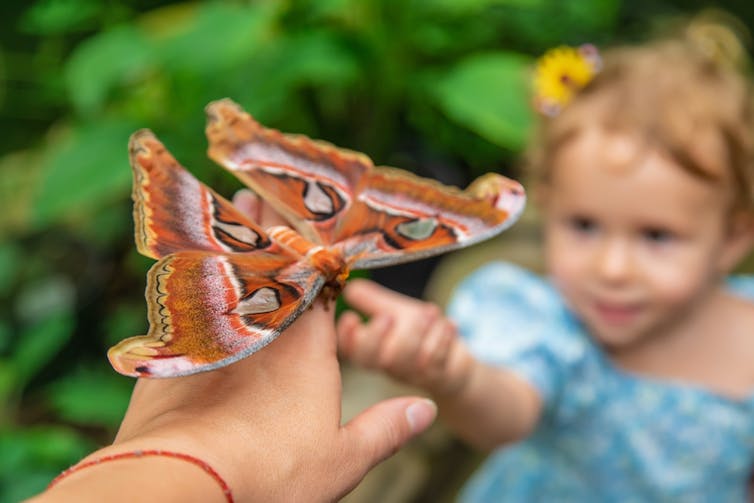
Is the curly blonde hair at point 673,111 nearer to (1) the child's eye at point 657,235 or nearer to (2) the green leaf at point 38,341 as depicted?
(1) the child's eye at point 657,235

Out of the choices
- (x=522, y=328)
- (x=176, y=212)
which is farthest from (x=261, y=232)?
(x=522, y=328)

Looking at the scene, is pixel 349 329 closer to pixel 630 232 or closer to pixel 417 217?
pixel 417 217

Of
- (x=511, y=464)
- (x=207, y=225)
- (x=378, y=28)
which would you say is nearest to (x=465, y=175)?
(x=378, y=28)

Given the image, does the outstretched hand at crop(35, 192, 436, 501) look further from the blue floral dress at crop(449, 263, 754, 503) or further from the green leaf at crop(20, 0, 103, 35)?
the green leaf at crop(20, 0, 103, 35)

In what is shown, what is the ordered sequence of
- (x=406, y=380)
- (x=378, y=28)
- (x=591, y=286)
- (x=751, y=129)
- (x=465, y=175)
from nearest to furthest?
1. (x=406, y=380)
2. (x=591, y=286)
3. (x=751, y=129)
4. (x=378, y=28)
5. (x=465, y=175)

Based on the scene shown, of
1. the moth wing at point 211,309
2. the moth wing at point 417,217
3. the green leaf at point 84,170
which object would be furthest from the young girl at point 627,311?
the green leaf at point 84,170

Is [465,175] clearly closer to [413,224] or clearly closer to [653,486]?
[653,486]

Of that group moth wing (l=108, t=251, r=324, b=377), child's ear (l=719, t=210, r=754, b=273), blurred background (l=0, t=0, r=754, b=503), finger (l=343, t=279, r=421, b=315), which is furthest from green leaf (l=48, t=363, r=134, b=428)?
child's ear (l=719, t=210, r=754, b=273)
